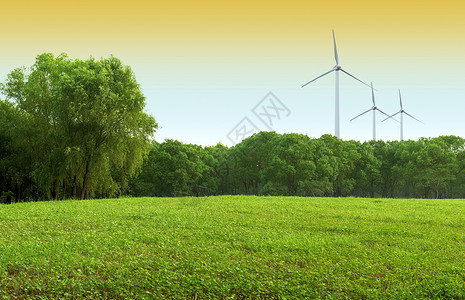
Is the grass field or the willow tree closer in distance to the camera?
the grass field

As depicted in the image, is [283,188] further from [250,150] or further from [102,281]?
[102,281]

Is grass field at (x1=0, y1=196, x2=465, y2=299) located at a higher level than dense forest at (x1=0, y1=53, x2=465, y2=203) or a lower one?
lower

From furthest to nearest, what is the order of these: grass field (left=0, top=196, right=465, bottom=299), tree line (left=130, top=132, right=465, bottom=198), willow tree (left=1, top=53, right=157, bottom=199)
Answer: 1. tree line (left=130, top=132, right=465, bottom=198)
2. willow tree (left=1, top=53, right=157, bottom=199)
3. grass field (left=0, top=196, right=465, bottom=299)

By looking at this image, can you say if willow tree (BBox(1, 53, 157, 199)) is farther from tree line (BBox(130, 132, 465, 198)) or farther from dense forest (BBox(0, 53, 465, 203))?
tree line (BBox(130, 132, 465, 198))

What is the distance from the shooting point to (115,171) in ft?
116

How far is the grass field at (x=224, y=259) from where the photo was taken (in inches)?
291

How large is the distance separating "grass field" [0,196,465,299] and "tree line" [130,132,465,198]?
42.4m

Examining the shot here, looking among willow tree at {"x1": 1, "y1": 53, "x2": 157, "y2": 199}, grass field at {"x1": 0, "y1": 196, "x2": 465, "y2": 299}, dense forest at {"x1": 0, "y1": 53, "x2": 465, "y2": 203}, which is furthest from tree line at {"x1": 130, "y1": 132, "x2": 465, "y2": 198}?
grass field at {"x1": 0, "y1": 196, "x2": 465, "y2": 299}

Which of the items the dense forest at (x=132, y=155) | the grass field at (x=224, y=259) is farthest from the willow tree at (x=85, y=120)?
the grass field at (x=224, y=259)

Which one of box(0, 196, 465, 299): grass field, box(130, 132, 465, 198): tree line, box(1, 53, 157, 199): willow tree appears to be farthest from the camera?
box(130, 132, 465, 198): tree line

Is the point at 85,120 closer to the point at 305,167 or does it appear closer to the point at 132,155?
the point at 132,155

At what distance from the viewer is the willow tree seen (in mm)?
28594

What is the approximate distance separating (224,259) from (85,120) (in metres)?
24.3

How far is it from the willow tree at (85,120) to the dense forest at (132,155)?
96 millimetres
